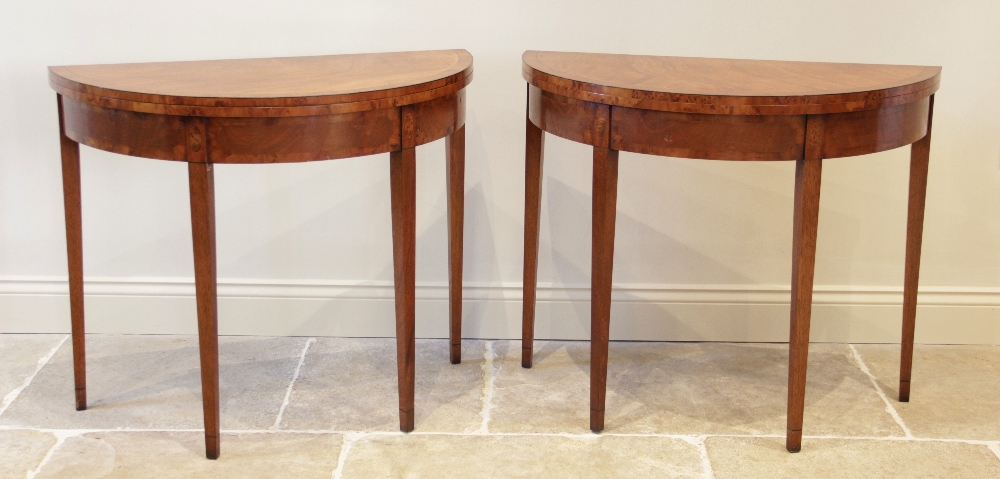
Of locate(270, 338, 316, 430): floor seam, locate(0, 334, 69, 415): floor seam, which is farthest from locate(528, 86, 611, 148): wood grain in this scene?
locate(0, 334, 69, 415): floor seam

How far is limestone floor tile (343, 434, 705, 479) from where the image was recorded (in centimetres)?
192

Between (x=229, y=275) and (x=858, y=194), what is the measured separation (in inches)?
60.8

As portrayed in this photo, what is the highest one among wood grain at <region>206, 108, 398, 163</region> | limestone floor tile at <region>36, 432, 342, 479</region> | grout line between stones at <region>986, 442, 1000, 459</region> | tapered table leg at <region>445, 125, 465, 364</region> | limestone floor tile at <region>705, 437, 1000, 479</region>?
wood grain at <region>206, 108, 398, 163</region>

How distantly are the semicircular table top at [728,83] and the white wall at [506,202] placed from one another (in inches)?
11.3

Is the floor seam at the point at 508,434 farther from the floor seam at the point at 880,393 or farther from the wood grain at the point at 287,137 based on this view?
the wood grain at the point at 287,137

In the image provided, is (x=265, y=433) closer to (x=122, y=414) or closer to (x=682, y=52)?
(x=122, y=414)

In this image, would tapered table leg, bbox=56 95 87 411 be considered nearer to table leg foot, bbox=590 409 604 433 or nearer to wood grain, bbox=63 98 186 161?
wood grain, bbox=63 98 186 161

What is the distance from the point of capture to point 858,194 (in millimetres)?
2463

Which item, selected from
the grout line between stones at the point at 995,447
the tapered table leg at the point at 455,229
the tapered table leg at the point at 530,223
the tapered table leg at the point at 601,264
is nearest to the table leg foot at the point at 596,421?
the tapered table leg at the point at 601,264

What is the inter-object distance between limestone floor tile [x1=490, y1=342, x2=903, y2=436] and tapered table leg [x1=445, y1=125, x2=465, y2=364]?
14 cm

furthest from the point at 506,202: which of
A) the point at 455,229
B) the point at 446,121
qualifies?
the point at 446,121

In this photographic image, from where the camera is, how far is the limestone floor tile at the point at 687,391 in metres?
2.12

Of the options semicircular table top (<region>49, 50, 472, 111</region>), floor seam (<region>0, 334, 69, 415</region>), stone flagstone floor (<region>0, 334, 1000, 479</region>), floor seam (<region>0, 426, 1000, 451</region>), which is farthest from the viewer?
floor seam (<region>0, 334, 69, 415</region>)

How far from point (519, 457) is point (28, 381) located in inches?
44.8
